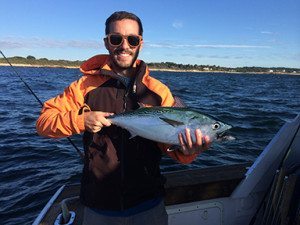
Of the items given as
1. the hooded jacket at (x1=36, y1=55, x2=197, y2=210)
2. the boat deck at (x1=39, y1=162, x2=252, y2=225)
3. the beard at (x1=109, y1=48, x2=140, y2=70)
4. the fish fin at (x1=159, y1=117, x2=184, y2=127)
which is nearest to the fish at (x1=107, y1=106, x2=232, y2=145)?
the fish fin at (x1=159, y1=117, x2=184, y2=127)

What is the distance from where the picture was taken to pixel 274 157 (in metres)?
4.02

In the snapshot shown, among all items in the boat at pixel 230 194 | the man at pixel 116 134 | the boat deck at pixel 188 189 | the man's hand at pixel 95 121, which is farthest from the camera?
the boat deck at pixel 188 189

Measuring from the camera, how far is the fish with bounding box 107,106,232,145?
3.22m

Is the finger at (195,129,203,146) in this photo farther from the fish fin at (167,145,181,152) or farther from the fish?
the fish fin at (167,145,181,152)

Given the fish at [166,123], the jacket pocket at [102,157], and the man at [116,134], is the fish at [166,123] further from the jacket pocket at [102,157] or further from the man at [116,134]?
the jacket pocket at [102,157]

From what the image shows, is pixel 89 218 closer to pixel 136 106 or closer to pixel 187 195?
pixel 136 106

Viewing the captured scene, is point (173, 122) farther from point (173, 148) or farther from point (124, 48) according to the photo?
point (124, 48)

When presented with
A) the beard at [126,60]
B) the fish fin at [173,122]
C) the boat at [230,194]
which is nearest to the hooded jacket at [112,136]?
the beard at [126,60]

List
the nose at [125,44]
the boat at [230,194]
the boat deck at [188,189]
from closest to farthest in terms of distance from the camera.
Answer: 1. the nose at [125,44]
2. the boat at [230,194]
3. the boat deck at [188,189]

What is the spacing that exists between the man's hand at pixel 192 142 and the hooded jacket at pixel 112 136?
0.22 m

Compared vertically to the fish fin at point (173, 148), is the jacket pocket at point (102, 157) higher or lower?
lower

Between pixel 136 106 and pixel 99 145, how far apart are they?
534 millimetres

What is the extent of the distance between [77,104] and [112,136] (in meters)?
0.46

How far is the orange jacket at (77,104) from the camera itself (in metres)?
3.13
